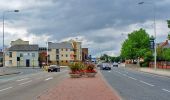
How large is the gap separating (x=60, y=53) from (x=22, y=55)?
103ft

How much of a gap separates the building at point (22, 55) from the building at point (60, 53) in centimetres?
2714

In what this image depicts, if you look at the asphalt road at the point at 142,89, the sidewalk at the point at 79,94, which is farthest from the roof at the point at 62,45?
the sidewalk at the point at 79,94

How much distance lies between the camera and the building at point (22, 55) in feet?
528

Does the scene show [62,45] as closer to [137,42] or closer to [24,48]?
[24,48]

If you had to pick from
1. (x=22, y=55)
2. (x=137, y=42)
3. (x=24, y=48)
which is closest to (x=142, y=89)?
(x=137, y=42)

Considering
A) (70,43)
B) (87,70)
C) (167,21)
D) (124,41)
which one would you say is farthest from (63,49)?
(87,70)

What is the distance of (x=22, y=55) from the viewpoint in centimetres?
16275

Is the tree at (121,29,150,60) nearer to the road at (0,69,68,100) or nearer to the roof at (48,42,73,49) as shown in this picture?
the roof at (48,42,73,49)

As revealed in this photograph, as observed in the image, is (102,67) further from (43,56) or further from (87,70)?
(43,56)

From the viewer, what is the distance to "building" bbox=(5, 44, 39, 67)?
16088 cm

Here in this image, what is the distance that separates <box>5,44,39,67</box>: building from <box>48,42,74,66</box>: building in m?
27.1

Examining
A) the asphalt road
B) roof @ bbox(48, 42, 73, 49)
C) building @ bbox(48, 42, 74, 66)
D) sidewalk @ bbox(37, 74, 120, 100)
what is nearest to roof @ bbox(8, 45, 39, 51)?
building @ bbox(48, 42, 74, 66)

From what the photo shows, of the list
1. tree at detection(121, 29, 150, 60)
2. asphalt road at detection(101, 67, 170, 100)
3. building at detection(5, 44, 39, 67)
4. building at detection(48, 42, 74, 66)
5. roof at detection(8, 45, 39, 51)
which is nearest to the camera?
asphalt road at detection(101, 67, 170, 100)

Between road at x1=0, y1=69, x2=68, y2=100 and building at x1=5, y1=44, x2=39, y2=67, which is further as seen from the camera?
building at x1=5, y1=44, x2=39, y2=67
